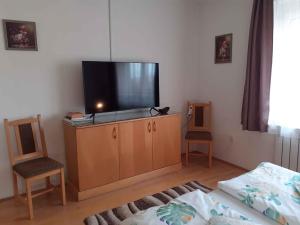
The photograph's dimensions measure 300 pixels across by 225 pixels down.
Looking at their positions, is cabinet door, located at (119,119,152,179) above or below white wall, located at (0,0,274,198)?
below

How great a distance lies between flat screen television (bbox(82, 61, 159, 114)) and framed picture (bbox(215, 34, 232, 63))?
105 cm

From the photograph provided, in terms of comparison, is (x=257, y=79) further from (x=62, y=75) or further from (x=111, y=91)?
(x=62, y=75)

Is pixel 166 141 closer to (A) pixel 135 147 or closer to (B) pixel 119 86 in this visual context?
(A) pixel 135 147

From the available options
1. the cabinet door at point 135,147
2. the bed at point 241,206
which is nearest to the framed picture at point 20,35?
the cabinet door at point 135,147

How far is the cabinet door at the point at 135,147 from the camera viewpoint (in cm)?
305

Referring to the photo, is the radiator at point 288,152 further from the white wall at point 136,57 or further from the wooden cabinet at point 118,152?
the wooden cabinet at point 118,152

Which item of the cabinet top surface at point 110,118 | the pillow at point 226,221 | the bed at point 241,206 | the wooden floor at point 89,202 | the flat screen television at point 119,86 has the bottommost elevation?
the wooden floor at point 89,202

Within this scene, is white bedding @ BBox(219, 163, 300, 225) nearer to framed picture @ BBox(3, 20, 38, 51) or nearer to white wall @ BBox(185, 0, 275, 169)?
white wall @ BBox(185, 0, 275, 169)

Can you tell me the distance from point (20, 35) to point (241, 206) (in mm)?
2725

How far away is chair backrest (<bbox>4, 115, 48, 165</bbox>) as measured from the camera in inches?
104

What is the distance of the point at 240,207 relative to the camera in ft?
5.28

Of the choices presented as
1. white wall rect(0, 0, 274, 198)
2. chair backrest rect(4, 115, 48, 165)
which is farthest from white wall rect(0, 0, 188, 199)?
chair backrest rect(4, 115, 48, 165)

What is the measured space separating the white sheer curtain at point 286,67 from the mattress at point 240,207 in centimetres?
165

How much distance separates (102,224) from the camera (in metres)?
2.32
